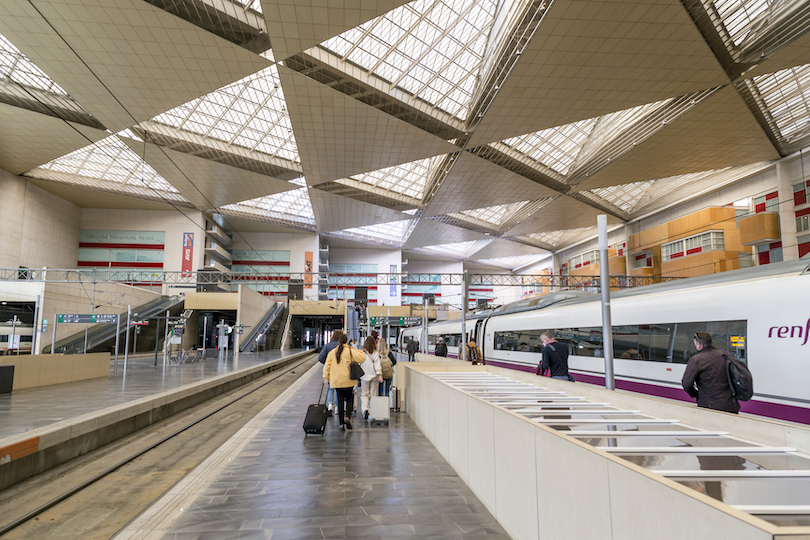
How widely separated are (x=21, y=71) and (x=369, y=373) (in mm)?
24453

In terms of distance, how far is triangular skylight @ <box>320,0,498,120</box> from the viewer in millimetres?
18688

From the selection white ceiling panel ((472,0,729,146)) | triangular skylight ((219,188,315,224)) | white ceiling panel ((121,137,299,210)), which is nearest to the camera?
white ceiling panel ((472,0,729,146))

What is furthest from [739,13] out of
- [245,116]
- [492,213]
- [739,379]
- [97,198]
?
[97,198]

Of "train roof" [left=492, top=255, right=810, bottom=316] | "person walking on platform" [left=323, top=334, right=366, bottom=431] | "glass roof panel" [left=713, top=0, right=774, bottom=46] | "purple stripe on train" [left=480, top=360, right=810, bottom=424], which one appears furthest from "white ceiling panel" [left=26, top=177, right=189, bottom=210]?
"purple stripe on train" [left=480, top=360, right=810, bottom=424]

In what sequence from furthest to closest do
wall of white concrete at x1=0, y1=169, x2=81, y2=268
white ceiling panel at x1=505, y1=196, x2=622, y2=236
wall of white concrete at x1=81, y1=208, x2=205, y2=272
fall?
wall of white concrete at x1=81, y1=208, x2=205, y2=272 < white ceiling panel at x1=505, y1=196, x2=622, y2=236 < wall of white concrete at x1=0, y1=169, x2=81, y2=268

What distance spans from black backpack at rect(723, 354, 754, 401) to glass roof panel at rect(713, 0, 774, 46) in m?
15.7

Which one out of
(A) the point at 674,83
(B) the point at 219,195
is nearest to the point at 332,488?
(A) the point at 674,83

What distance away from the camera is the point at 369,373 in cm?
860

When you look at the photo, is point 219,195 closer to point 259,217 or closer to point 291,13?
point 259,217

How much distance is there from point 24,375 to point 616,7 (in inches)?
802

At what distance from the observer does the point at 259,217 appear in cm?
4656

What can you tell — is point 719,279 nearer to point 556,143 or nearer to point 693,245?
point 556,143

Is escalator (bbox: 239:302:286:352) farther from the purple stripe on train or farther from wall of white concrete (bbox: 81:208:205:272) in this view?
the purple stripe on train

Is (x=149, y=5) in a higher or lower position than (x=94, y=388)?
higher
